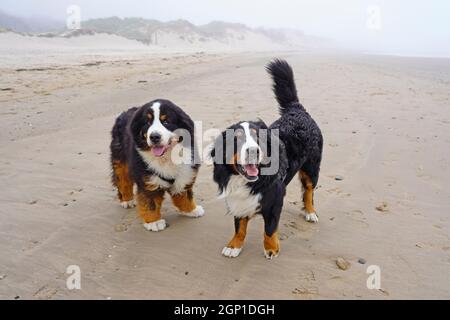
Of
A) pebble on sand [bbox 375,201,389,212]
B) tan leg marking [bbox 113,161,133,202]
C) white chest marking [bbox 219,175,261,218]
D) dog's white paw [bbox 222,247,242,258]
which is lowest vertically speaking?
dog's white paw [bbox 222,247,242,258]

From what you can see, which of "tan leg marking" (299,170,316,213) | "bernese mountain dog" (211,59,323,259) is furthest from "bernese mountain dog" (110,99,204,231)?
"tan leg marking" (299,170,316,213)

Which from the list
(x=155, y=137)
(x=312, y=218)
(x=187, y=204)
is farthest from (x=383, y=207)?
(x=155, y=137)

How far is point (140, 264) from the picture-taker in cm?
300

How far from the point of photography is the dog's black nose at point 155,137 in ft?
10.1

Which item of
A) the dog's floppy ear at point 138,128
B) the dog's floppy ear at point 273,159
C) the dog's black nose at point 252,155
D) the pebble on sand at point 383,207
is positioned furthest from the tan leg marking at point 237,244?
the pebble on sand at point 383,207

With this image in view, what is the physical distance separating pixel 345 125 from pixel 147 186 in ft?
14.3

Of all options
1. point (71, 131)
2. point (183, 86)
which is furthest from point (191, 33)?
point (71, 131)

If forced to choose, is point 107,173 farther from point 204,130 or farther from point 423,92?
point 423,92

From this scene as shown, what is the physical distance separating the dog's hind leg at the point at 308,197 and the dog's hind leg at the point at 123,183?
6.00ft

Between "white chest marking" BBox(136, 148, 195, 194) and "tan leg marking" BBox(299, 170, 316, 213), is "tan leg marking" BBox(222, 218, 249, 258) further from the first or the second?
"tan leg marking" BBox(299, 170, 316, 213)

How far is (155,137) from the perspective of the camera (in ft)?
10.1

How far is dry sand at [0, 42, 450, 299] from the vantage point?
274cm

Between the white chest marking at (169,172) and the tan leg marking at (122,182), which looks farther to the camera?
the tan leg marking at (122,182)

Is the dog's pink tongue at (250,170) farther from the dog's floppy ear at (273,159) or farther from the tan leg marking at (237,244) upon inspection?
the tan leg marking at (237,244)
